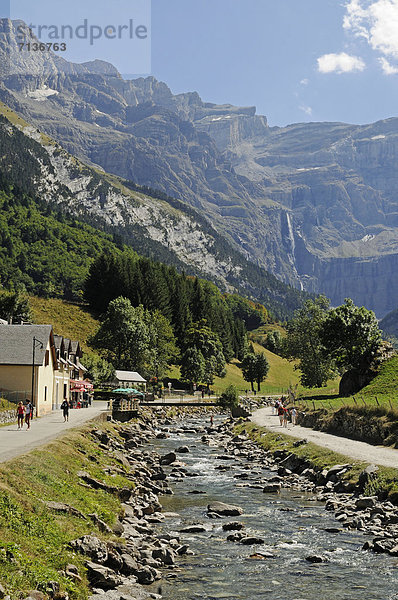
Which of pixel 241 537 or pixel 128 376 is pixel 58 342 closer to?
pixel 128 376

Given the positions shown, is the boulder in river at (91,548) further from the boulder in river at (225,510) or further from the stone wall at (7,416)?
the stone wall at (7,416)

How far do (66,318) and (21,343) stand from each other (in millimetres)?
91332

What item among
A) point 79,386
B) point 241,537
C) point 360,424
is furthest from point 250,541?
point 79,386

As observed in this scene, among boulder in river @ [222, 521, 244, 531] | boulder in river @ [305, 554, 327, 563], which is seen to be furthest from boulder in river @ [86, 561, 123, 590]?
boulder in river @ [222, 521, 244, 531]

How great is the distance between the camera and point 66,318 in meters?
157

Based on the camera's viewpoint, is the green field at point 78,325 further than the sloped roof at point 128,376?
Yes

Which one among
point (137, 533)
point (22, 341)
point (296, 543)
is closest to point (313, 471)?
point (296, 543)

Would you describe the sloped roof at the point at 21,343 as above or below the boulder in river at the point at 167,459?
above

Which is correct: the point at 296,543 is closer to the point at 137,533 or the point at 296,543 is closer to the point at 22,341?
the point at 137,533

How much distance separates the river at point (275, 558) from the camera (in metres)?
16.7

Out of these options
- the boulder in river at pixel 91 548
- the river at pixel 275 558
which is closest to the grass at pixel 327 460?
the river at pixel 275 558

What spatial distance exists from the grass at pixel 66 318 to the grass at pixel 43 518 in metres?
114

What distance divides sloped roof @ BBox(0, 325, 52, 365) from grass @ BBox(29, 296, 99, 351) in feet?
225

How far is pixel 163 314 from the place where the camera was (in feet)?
530
